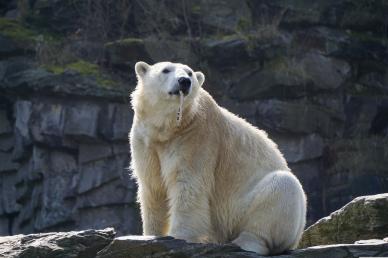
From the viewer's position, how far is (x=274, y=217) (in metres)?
8.27

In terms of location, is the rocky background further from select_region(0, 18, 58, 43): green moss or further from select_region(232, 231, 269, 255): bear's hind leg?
select_region(232, 231, 269, 255): bear's hind leg

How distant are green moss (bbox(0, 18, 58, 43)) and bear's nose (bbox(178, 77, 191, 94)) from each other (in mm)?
15827

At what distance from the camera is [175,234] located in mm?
8234

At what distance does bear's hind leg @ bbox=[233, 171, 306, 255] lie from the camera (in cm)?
827

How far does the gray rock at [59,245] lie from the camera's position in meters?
7.25

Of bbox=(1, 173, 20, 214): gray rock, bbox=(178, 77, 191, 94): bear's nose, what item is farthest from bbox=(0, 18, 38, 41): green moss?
bbox=(178, 77, 191, 94): bear's nose

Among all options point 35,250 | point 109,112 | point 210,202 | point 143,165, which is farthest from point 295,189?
point 109,112

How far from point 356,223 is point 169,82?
252cm

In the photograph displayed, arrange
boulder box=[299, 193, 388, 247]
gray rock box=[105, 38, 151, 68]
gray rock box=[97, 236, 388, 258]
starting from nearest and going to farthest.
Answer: gray rock box=[97, 236, 388, 258] → boulder box=[299, 193, 388, 247] → gray rock box=[105, 38, 151, 68]

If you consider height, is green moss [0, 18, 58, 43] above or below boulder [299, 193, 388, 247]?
above

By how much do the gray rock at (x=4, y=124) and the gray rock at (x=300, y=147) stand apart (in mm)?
7477

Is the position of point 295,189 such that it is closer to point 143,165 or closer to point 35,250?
point 143,165

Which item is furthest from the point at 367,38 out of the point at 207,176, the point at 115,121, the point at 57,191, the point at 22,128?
the point at 207,176

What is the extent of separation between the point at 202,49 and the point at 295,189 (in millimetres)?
15645
